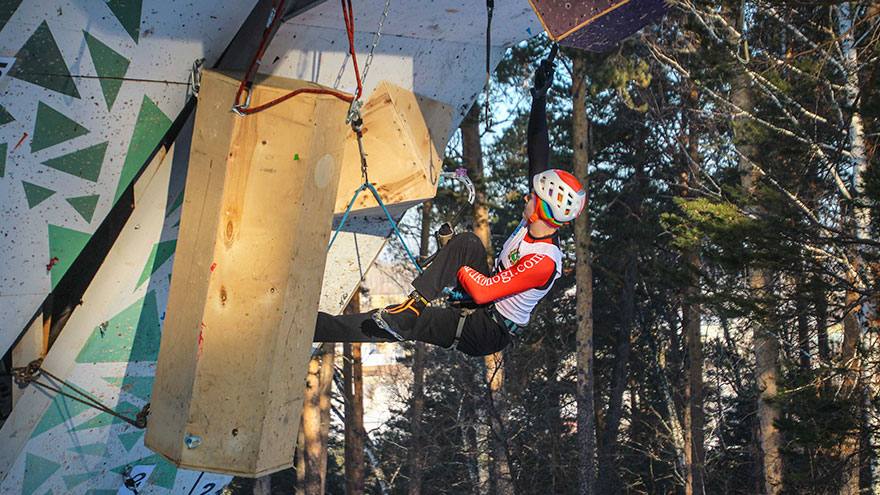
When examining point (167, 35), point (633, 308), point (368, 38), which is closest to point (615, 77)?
point (633, 308)

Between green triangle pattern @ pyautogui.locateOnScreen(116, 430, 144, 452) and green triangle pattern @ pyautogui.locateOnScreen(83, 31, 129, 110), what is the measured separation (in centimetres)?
227

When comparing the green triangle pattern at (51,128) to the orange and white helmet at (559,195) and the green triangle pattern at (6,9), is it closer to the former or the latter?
the green triangle pattern at (6,9)

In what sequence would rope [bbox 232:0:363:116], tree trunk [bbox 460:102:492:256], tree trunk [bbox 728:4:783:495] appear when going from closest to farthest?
rope [bbox 232:0:363:116] < tree trunk [bbox 728:4:783:495] < tree trunk [bbox 460:102:492:256]

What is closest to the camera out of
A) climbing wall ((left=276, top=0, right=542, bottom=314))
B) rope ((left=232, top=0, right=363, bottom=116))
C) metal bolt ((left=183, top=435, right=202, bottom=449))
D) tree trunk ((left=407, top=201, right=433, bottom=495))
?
metal bolt ((left=183, top=435, right=202, bottom=449))

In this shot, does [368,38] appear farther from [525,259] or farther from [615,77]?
[615,77]

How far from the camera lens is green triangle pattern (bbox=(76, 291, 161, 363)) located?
5227mm

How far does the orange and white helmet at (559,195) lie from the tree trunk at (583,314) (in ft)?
36.8

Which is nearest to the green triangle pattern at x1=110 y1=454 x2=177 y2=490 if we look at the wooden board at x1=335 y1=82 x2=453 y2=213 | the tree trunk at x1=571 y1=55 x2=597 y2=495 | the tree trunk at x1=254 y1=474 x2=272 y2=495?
the wooden board at x1=335 y1=82 x2=453 y2=213

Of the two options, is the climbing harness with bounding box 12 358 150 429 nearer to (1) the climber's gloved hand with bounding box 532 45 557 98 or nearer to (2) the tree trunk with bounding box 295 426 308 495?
(1) the climber's gloved hand with bounding box 532 45 557 98

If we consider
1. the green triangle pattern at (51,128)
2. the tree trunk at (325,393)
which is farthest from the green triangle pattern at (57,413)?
the tree trunk at (325,393)

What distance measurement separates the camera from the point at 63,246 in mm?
4520

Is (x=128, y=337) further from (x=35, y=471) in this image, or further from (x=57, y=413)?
(x=35, y=471)

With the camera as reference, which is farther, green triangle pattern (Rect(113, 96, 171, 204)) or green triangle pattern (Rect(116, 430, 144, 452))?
green triangle pattern (Rect(116, 430, 144, 452))

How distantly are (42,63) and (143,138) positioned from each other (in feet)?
2.12
